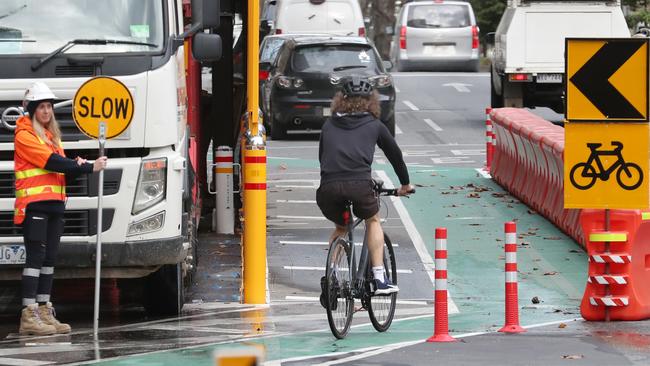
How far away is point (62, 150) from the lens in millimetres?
11414

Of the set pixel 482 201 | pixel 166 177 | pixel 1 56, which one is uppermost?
pixel 1 56

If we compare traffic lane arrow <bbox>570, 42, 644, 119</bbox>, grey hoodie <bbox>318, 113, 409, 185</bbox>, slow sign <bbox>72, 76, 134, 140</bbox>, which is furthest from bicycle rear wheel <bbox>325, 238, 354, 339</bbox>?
traffic lane arrow <bbox>570, 42, 644, 119</bbox>

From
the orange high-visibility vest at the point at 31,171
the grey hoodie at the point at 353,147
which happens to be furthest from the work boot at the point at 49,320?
the grey hoodie at the point at 353,147

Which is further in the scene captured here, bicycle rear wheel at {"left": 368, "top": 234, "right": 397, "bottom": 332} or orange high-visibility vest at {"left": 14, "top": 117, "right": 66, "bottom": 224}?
bicycle rear wheel at {"left": 368, "top": 234, "right": 397, "bottom": 332}

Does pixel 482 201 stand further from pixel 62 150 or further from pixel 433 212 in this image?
pixel 62 150

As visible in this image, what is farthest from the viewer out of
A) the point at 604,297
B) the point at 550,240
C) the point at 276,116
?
the point at 276,116

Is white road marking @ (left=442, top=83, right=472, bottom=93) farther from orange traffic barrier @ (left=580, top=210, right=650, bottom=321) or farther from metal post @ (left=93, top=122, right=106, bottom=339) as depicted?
metal post @ (left=93, top=122, right=106, bottom=339)

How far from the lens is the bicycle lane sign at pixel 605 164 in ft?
40.2

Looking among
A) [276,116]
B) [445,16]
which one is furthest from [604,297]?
[445,16]

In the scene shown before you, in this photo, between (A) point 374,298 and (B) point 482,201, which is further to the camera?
(B) point 482,201

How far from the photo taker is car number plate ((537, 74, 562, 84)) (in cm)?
2792

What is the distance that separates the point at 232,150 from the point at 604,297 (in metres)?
6.36

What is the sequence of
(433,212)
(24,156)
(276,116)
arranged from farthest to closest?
(276,116) → (433,212) → (24,156)

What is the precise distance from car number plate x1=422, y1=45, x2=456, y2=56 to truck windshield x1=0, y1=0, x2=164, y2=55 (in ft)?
106
